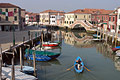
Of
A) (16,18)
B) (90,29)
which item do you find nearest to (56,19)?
(90,29)

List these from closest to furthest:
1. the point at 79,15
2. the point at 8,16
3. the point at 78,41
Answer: the point at 78,41, the point at 8,16, the point at 79,15

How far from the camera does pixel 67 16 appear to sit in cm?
5975

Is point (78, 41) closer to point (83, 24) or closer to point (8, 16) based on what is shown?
point (8, 16)

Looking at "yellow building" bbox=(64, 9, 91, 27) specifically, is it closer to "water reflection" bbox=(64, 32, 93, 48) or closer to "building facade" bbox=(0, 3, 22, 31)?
"water reflection" bbox=(64, 32, 93, 48)

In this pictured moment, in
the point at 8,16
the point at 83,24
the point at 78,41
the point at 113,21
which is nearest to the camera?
the point at 78,41

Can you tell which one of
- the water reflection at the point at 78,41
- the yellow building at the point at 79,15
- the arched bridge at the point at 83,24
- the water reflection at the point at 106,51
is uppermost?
the yellow building at the point at 79,15

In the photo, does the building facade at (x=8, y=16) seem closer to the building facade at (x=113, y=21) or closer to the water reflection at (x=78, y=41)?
the water reflection at (x=78, y=41)

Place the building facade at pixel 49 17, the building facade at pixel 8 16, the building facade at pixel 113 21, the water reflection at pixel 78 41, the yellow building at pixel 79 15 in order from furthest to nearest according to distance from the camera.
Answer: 1. the building facade at pixel 49 17
2. the yellow building at pixel 79 15
3. the building facade at pixel 8 16
4. the building facade at pixel 113 21
5. the water reflection at pixel 78 41

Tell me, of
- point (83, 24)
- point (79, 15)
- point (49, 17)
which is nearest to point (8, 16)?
point (83, 24)

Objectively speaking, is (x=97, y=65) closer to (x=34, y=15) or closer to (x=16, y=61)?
(x=16, y=61)

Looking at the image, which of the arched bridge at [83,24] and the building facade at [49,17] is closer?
the arched bridge at [83,24]

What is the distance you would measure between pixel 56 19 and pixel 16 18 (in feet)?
115

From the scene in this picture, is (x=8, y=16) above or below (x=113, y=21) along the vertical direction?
above

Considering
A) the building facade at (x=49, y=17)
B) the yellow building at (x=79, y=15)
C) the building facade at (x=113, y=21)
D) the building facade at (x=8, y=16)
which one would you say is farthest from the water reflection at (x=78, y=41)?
the building facade at (x=49, y=17)
